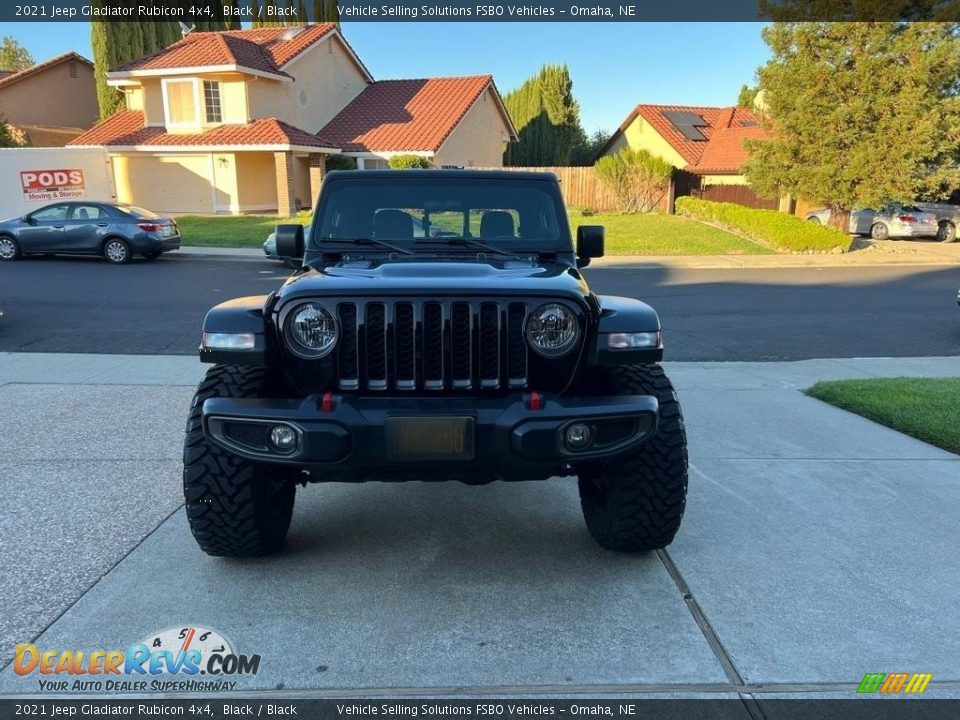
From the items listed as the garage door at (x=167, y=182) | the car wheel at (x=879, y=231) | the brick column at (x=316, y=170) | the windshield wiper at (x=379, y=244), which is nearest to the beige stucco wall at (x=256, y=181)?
the garage door at (x=167, y=182)

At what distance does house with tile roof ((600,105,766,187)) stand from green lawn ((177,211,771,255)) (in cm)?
710

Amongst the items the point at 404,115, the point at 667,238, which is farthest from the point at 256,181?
the point at 667,238

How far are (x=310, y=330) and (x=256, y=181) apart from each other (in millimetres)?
26874

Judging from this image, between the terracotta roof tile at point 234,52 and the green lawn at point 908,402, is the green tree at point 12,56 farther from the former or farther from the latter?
the green lawn at point 908,402

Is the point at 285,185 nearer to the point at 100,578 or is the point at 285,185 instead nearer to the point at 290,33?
the point at 290,33

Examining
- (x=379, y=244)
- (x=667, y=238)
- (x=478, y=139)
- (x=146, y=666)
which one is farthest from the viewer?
(x=478, y=139)

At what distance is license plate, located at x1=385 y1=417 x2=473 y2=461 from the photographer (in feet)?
Answer: 8.69

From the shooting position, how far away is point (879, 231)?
2338cm

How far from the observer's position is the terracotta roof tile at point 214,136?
83.1 feet

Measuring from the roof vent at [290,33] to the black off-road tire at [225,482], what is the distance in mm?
30929

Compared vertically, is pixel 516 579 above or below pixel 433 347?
below

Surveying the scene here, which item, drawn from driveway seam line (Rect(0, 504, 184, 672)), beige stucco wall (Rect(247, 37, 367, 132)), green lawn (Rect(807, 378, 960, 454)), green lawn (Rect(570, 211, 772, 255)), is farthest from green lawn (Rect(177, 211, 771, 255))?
driveway seam line (Rect(0, 504, 184, 672))

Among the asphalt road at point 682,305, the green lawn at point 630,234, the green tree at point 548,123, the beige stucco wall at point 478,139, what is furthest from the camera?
the green tree at point 548,123

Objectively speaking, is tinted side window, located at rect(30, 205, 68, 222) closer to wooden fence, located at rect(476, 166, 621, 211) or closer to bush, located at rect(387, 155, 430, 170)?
bush, located at rect(387, 155, 430, 170)
